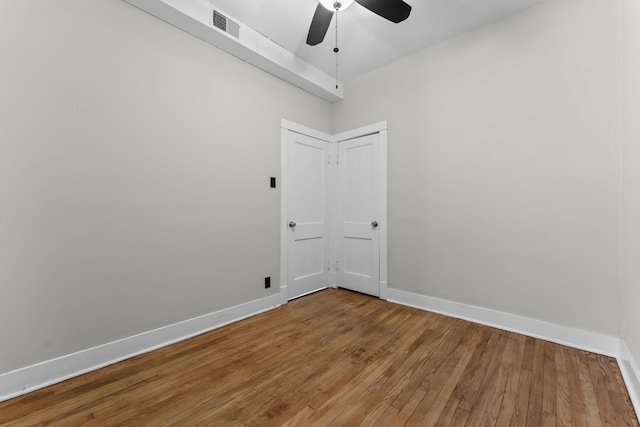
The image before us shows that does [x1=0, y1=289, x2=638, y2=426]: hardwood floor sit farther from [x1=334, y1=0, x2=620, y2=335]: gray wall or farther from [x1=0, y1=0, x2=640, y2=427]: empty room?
[x1=334, y1=0, x2=620, y2=335]: gray wall

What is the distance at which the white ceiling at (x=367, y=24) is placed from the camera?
95.1 inches

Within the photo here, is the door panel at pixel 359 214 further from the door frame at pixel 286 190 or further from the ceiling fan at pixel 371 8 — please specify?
the ceiling fan at pixel 371 8

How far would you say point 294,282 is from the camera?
11.2 ft

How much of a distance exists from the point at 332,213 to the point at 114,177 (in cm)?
261

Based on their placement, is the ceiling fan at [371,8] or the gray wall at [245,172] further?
the ceiling fan at [371,8]

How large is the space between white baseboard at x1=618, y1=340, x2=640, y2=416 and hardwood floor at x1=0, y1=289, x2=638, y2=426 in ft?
0.13

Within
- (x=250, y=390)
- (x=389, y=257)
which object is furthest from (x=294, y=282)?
(x=250, y=390)

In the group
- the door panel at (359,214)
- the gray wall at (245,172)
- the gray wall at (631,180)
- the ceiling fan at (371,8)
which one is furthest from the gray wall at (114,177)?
the gray wall at (631,180)

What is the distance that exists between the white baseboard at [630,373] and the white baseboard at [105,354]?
2.95m

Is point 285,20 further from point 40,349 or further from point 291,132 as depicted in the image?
point 40,349

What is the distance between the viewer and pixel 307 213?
3625mm

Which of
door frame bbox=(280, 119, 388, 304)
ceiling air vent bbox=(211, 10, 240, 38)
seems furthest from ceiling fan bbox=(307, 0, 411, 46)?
door frame bbox=(280, 119, 388, 304)

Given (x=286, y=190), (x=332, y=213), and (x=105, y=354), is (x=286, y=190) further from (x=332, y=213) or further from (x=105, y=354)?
(x=105, y=354)

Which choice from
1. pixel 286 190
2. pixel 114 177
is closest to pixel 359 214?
pixel 286 190
